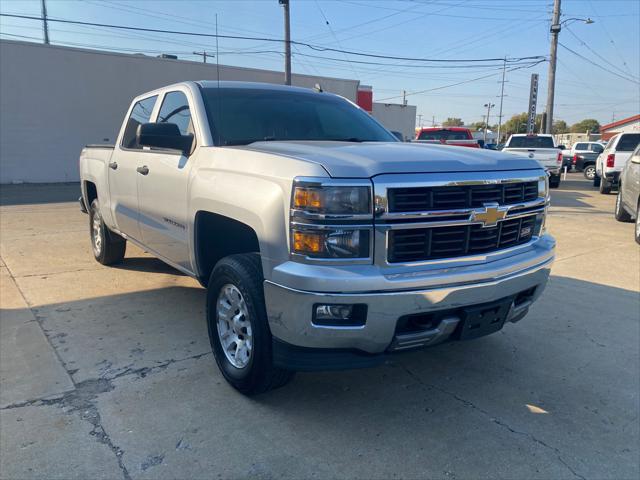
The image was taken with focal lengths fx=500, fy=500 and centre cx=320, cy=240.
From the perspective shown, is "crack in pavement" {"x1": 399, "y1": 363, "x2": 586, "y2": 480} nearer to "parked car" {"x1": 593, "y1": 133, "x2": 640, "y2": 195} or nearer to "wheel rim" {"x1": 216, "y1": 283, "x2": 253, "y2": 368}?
"wheel rim" {"x1": 216, "y1": 283, "x2": 253, "y2": 368}

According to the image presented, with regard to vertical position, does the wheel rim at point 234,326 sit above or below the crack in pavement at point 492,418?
above

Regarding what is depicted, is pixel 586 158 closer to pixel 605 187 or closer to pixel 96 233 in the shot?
pixel 605 187

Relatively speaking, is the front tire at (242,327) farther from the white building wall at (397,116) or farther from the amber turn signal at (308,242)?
the white building wall at (397,116)

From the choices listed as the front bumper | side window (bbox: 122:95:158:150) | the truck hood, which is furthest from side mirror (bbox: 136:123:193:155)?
the front bumper

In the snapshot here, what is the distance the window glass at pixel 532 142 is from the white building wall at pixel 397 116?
1762cm

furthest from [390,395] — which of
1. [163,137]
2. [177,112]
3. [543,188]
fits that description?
[177,112]

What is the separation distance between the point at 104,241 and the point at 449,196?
188 inches

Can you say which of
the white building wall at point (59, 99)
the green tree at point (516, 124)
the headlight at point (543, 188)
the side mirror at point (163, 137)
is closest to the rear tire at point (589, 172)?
the white building wall at point (59, 99)

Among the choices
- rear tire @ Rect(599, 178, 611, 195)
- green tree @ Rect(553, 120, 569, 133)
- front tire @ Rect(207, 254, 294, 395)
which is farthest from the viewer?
green tree @ Rect(553, 120, 569, 133)

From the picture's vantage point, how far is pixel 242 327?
3094 mm

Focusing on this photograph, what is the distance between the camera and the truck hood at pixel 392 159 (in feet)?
8.41

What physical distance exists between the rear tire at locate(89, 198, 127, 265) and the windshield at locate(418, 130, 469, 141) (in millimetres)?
13656

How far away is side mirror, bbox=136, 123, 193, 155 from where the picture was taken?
356cm

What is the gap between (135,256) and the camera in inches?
273
